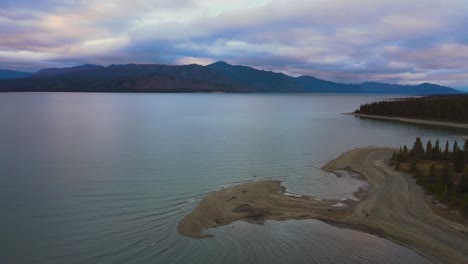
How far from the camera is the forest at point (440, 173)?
21078 mm

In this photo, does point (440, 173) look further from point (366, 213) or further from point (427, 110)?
point (427, 110)

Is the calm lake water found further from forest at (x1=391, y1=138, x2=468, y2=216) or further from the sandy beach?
forest at (x1=391, y1=138, x2=468, y2=216)

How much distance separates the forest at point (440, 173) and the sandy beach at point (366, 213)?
3.21 feet

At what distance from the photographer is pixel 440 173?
26.9 metres

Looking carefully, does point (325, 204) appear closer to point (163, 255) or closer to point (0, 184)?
point (163, 255)

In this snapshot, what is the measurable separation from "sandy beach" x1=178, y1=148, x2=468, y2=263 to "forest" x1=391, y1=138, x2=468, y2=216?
98 centimetres

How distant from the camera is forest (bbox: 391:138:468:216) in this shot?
21078 mm

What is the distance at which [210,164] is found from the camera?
3198cm

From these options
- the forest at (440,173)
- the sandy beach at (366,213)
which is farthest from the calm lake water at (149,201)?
the forest at (440,173)

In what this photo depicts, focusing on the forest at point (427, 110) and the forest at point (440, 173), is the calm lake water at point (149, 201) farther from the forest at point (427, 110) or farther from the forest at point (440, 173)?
the forest at point (427, 110)

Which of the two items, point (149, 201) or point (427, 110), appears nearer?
point (149, 201)

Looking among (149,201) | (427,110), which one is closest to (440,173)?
(149,201)

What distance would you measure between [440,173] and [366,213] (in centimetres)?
1144

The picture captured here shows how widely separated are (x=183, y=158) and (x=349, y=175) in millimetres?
14893
